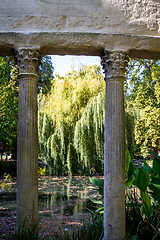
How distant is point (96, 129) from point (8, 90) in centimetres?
660

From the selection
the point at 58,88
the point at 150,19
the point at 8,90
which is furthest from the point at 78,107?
the point at 150,19

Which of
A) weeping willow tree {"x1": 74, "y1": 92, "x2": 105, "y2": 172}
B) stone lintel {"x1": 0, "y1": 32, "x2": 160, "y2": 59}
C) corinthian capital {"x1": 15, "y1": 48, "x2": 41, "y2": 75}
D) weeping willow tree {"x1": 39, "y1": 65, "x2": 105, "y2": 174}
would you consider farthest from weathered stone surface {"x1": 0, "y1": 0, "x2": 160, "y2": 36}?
weeping willow tree {"x1": 39, "y1": 65, "x2": 105, "y2": 174}

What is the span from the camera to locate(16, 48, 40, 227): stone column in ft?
12.5

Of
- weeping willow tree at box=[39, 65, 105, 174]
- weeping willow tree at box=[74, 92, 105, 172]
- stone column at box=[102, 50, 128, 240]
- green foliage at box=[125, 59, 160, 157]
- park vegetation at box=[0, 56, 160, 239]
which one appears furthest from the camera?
green foliage at box=[125, 59, 160, 157]

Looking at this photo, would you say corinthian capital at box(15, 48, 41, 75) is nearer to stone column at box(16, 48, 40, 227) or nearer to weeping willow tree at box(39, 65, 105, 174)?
stone column at box(16, 48, 40, 227)

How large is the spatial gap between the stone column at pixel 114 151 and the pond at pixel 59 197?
58.8 inches

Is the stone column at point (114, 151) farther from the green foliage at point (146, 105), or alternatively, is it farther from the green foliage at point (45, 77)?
the green foliage at point (45, 77)

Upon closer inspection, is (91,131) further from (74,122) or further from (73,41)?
(73,41)

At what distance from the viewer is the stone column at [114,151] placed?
12.4 ft

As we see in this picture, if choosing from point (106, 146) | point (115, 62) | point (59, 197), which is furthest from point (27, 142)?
point (59, 197)

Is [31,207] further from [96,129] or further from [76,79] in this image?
[76,79]

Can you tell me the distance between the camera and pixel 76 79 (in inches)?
547

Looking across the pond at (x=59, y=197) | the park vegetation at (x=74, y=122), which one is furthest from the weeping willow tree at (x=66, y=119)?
the pond at (x=59, y=197)

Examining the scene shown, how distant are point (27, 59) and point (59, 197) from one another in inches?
234
